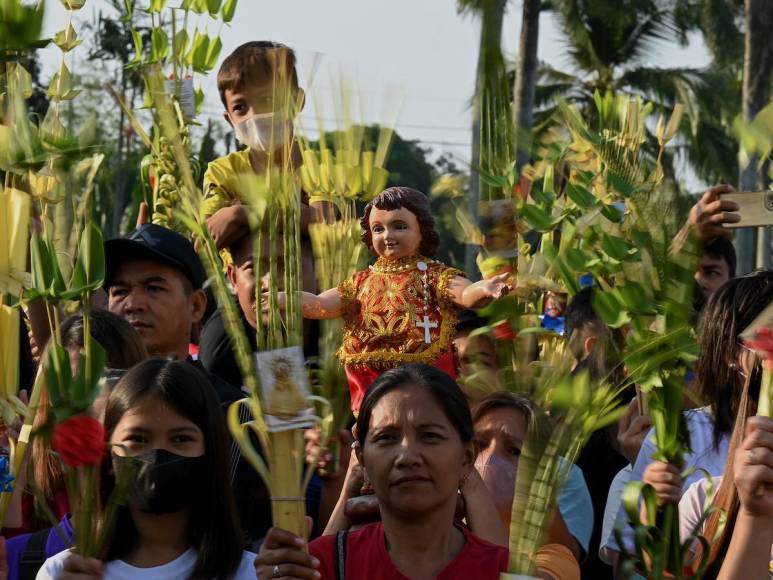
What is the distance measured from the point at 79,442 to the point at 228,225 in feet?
5.87

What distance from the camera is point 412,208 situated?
14.9 feet

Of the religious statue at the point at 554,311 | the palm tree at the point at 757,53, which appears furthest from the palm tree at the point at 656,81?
the religious statue at the point at 554,311

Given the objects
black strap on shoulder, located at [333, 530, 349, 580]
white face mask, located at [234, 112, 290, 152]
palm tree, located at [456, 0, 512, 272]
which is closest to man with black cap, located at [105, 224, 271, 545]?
white face mask, located at [234, 112, 290, 152]

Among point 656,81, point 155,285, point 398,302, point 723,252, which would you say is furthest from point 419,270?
point 656,81

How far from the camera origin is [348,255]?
3.51m

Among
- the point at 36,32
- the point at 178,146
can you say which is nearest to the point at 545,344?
the point at 178,146

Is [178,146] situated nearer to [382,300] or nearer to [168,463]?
[168,463]

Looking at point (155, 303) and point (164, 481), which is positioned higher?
point (155, 303)

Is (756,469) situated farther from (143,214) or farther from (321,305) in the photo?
(143,214)

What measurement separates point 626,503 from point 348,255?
1112 millimetres

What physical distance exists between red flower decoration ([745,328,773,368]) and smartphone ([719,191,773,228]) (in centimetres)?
33

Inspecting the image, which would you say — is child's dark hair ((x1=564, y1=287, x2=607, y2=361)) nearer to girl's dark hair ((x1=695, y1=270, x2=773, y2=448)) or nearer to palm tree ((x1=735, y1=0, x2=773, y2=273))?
girl's dark hair ((x1=695, y1=270, x2=773, y2=448))

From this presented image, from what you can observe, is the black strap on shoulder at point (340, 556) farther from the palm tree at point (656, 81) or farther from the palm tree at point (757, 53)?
the palm tree at point (656, 81)

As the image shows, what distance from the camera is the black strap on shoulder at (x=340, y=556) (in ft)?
9.80
